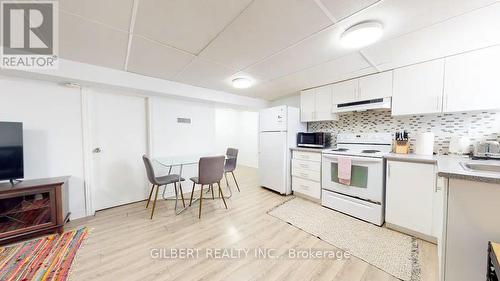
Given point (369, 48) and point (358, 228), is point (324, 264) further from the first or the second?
point (369, 48)

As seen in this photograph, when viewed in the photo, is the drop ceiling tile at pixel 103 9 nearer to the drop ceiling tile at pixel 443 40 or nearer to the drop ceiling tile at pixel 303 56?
the drop ceiling tile at pixel 303 56

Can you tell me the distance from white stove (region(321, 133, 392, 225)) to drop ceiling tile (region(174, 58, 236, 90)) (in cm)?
196

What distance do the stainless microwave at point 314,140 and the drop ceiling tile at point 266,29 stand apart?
1700 mm

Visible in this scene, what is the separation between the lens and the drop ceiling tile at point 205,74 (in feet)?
7.23

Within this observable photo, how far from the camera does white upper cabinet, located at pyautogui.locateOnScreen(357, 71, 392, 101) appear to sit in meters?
2.33

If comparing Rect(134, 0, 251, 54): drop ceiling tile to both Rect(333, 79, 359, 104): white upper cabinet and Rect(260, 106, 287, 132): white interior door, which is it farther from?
Rect(333, 79, 359, 104): white upper cabinet

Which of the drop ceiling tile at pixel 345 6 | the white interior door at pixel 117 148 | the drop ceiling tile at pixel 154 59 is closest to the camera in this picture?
the drop ceiling tile at pixel 345 6

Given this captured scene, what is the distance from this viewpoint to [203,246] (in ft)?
5.86

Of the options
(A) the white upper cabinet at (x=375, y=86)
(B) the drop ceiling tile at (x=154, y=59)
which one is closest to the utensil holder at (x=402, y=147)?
(A) the white upper cabinet at (x=375, y=86)

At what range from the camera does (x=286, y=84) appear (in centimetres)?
302

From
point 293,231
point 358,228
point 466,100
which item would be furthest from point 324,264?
point 466,100

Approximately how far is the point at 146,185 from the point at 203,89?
2042mm

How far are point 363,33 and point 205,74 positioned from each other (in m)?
1.96

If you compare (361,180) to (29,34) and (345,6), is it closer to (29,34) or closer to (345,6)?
(345,6)
